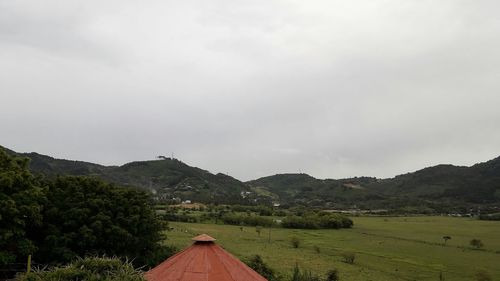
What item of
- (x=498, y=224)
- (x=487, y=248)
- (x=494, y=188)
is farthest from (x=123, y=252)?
(x=494, y=188)

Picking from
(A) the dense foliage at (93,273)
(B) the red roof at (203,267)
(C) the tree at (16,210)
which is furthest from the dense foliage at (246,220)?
(A) the dense foliage at (93,273)

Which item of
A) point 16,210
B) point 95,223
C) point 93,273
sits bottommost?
point 93,273

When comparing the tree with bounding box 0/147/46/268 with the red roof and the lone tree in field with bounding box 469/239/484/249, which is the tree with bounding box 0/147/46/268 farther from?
the lone tree in field with bounding box 469/239/484/249

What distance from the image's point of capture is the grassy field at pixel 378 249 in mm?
57469

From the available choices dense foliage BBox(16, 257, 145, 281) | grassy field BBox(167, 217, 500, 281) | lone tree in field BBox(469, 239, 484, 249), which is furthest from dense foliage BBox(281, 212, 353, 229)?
dense foliage BBox(16, 257, 145, 281)

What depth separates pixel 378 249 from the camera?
79.0 meters

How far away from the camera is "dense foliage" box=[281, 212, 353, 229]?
110125 millimetres

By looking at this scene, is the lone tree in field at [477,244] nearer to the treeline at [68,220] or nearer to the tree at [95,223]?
the treeline at [68,220]

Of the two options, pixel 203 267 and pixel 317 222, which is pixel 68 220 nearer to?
pixel 203 267

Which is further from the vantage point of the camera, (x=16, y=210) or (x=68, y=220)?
(x=68, y=220)

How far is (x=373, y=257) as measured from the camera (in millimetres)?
69500

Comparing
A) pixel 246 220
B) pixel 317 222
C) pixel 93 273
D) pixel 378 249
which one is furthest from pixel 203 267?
pixel 317 222

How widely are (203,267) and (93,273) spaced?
28.4ft

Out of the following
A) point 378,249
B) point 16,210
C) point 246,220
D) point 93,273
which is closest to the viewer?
point 93,273
